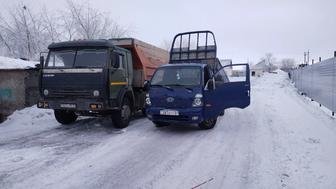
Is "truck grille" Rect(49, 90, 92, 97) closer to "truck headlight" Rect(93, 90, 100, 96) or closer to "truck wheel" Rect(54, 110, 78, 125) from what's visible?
"truck headlight" Rect(93, 90, 100, 96)

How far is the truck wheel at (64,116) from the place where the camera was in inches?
357

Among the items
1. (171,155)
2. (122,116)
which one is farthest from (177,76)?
(171,155)

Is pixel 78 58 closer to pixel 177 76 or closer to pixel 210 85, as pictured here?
pixel 177 76

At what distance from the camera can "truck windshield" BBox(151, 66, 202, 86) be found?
26.3 feet

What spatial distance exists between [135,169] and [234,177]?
5.74 ft

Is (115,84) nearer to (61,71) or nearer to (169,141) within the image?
(61,71)

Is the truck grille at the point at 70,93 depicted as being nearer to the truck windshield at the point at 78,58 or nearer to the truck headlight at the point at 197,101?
the truck windshield at the point at 78,58

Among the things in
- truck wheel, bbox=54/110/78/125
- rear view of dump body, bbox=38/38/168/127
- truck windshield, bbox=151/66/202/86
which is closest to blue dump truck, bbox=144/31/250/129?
truck windshield, bbox=151/66/202/86

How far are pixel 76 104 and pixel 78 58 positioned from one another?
132 cm

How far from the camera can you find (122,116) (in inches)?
336

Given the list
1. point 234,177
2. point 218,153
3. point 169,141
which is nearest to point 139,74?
point 169,141

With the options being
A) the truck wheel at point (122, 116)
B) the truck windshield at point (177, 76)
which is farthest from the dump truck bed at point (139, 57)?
the truck windshield at point (177, 76)

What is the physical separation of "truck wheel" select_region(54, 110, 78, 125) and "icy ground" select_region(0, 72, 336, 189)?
11.9 inches

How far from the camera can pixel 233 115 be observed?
10875 millimetres
